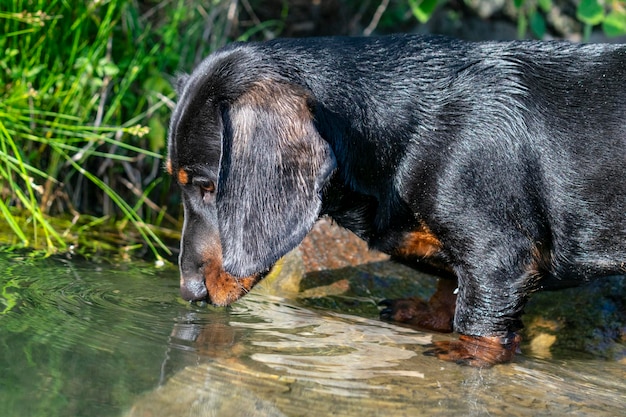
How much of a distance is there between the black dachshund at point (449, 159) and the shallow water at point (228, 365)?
21 centimetres

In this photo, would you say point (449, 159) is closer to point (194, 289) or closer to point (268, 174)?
point (268, 174)

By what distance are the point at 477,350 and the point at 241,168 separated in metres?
1.09

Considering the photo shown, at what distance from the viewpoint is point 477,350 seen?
3.08 meters

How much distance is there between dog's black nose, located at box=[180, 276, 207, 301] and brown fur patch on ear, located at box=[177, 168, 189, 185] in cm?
37

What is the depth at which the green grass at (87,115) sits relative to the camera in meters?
4.09

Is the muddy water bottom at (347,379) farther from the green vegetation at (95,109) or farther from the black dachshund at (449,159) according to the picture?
the green vegetation at (95,109)

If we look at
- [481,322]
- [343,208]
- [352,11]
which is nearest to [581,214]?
[481,322]

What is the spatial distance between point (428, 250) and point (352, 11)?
171 inches

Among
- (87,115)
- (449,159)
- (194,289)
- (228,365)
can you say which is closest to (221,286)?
(194,289)

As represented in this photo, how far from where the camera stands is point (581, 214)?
315 centimetres

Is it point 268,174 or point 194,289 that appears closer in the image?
point 268,174

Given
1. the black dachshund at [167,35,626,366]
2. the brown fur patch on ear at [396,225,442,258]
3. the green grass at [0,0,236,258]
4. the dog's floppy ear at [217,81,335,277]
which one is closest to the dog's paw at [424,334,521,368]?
the black dachshund at [167,35,626,366]

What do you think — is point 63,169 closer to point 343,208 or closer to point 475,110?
point 343,208

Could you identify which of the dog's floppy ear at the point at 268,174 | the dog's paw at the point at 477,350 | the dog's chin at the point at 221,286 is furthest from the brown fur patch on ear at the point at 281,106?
the dog's paw at the point at 477,350
